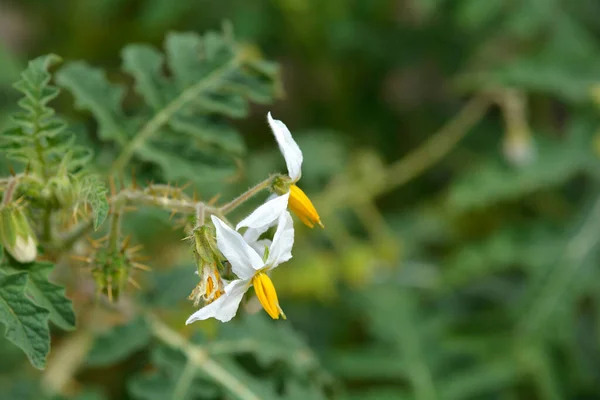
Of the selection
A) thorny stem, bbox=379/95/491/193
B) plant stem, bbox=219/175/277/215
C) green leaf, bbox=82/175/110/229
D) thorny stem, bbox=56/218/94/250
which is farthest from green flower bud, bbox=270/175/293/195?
thorny stem, bbox=379/95/491/193

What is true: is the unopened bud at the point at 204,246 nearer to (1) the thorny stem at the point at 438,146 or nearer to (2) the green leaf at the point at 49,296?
(2) the green leaf at the point at 49,296

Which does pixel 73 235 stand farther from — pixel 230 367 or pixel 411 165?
pixel 411 165

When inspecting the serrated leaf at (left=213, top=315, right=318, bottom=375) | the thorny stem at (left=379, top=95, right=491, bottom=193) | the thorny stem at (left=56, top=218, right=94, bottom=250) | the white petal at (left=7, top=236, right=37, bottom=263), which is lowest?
the white petal at (left=7, top=236, right=37, bottom=263)

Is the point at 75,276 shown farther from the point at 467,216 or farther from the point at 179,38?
the point at 467,216

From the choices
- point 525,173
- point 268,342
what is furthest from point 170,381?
point 525,173

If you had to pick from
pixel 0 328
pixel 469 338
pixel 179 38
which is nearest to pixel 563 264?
pixel 469 338

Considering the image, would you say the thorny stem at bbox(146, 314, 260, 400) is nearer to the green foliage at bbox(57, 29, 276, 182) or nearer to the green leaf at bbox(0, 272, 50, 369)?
the green foliage at bbox(57, 29, 276, 182)
